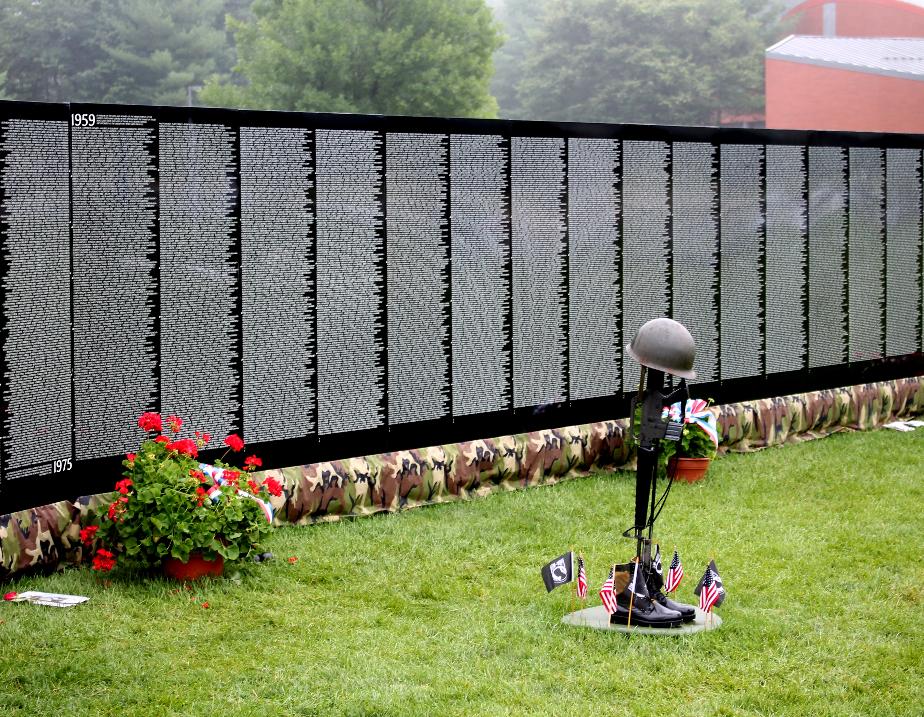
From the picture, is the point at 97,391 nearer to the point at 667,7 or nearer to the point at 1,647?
the point at 1,647

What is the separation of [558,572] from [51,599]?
2.43 metres

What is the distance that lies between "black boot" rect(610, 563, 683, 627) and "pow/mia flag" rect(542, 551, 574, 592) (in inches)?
9.9

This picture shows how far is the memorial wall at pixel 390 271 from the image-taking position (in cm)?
666

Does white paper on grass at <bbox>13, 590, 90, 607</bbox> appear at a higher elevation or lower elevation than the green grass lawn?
higher

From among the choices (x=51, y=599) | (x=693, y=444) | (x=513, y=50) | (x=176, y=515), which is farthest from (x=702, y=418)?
(x=513, y=50)

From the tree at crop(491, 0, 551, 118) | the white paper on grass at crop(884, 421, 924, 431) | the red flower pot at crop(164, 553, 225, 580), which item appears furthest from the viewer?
the tree at crop(491, 0, 551, 118)

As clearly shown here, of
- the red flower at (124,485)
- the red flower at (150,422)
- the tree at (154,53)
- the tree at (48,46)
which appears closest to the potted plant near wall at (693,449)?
the red flower at (150,422)

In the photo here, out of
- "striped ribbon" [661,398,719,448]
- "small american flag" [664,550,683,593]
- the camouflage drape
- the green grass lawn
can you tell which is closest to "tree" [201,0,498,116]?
the camouflage drape

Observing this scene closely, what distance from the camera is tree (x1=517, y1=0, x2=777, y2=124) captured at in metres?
53.4

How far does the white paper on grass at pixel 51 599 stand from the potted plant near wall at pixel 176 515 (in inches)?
10.8

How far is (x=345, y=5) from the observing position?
36.4m

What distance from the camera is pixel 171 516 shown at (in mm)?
6324

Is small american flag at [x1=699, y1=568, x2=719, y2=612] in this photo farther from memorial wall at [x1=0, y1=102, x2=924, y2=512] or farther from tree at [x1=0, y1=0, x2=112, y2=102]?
tree at [x1=0, y1=0, x2=112, y2=102]

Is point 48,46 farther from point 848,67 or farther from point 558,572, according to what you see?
point 558,572
